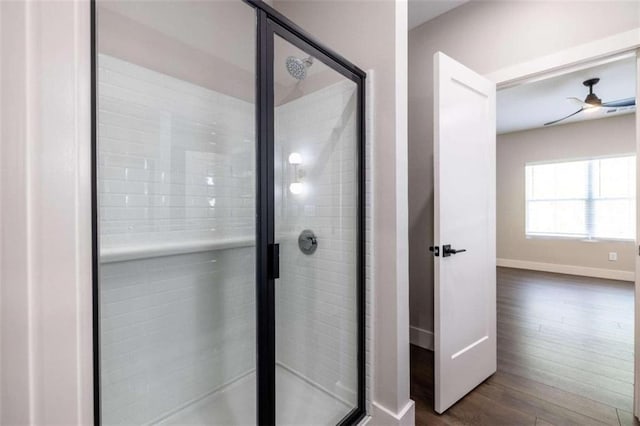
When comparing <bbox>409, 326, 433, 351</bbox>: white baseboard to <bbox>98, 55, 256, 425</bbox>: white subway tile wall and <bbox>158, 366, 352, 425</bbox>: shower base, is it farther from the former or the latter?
<bbox>98, 55, 256, 425</bbox>: white subway tile wall

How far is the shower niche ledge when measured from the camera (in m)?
1.26

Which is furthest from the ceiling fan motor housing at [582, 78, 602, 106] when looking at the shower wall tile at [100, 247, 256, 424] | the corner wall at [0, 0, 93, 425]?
the corner wall at [0, 0, 93, 425]

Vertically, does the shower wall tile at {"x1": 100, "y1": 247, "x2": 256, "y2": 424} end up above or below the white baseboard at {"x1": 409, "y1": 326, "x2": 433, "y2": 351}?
above

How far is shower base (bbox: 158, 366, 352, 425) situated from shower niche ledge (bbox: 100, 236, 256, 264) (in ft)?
2.00

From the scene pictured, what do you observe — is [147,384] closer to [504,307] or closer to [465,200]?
[465,200]

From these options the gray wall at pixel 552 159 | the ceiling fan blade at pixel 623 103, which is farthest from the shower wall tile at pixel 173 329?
the gray wall at pixel 552 159

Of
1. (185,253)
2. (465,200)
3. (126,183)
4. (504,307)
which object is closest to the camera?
(126,183)

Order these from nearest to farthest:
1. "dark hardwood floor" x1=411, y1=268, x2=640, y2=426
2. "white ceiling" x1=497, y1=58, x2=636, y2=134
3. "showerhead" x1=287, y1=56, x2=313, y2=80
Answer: "showerhead" x1=287, y1=56, x2=313, y2=80
"dark hardwood floor" x1=411, y1=268, x2=640, y2=426
"white ceiling" x1=497, y1=58, x2=636, y2=134

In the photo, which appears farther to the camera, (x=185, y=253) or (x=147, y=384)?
(x=185, y=253)

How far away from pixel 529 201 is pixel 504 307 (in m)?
3.24

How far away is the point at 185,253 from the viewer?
1576mm

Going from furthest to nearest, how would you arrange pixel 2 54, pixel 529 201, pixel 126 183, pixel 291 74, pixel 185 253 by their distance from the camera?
pixel 529 201
pixel 185 253
pixel 291 74
pixel 126 183
pixel 2 54

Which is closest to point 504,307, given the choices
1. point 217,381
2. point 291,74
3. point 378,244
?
point 378,244

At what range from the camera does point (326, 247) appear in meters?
1.75
